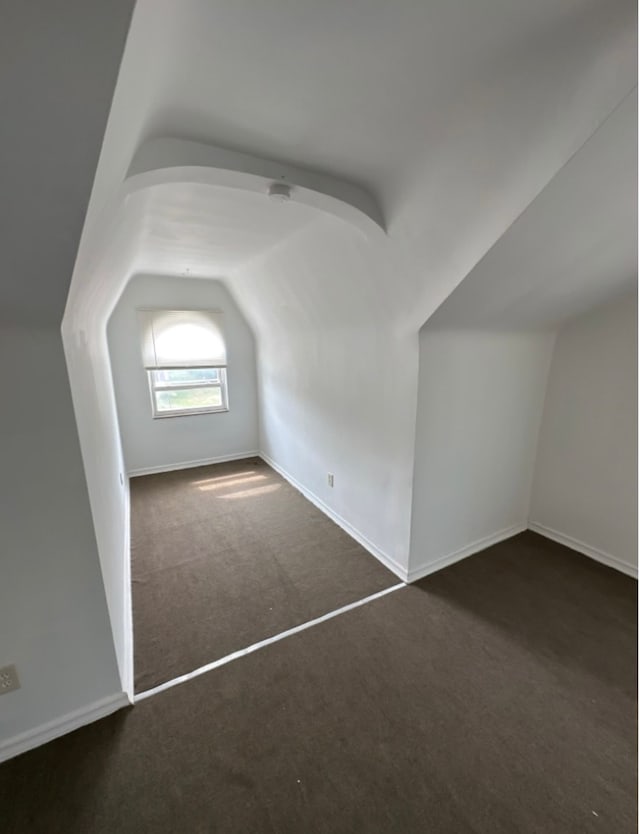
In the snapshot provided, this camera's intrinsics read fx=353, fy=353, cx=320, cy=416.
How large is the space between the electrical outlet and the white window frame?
314 centimetres

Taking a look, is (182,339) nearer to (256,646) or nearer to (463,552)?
(256,646)

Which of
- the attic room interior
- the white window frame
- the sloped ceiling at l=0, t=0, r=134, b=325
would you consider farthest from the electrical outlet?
the white window frame

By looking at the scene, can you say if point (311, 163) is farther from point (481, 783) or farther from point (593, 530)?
point (593, 530)

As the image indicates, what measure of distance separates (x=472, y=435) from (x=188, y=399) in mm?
3370

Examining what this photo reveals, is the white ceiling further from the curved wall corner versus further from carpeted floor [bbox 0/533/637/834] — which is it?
carpeted floor [bbox 0/533/637/834]

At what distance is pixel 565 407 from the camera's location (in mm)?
2701

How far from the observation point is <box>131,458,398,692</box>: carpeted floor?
76.4 inches

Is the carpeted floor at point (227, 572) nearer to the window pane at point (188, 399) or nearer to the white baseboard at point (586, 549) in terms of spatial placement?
the window pane at point (188, 399)

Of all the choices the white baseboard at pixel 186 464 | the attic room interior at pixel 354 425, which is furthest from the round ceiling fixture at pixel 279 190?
the white baseboard at pixel 186 464

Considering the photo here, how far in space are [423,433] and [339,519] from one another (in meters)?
1.27

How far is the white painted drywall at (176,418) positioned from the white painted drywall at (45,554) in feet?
9.83

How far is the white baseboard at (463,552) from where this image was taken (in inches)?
95.0

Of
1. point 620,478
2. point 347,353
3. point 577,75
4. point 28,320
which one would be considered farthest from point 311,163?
point 620,478

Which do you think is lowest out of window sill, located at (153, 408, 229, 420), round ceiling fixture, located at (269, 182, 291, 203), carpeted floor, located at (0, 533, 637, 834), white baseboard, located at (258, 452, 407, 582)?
carpeted floor, located at (0, 533, 637, 834)
